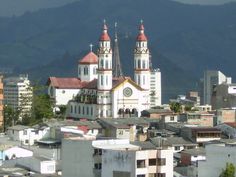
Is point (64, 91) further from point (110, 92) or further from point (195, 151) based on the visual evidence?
point (195, 151)

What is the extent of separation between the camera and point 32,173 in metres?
50.0

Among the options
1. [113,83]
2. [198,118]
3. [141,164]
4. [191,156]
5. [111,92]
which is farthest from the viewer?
[113,83]

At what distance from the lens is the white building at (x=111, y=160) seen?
140ft

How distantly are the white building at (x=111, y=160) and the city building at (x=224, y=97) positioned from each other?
46447 millimetres

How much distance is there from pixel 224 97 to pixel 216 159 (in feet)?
163

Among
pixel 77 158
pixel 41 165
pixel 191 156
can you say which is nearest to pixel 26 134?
pixel 191 156

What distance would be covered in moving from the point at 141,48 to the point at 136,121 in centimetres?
2038

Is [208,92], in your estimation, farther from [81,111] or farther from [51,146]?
[51,146]

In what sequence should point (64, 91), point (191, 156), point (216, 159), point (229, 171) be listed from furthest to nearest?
point (64, 91) → point (191, 156) → point (216, 159) → point (229, 171)

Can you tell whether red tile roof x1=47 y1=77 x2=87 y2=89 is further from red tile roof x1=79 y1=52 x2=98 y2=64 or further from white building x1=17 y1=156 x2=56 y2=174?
white building x1=17 y1=156 x2=56 y2=174

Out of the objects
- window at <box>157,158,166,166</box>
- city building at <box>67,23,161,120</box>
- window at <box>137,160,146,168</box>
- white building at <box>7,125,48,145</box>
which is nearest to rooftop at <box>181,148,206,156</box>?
window at <box>157,158,166,166</box>

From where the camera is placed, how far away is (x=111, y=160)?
4328 cm

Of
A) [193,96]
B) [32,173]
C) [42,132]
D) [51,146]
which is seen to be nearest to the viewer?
[32,173]

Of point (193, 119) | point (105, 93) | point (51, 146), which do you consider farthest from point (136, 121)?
point (105, 93)
